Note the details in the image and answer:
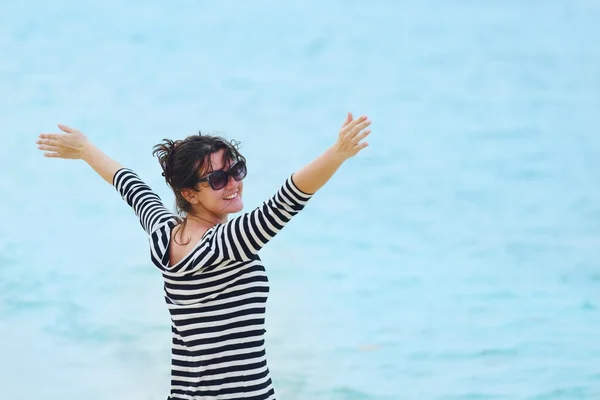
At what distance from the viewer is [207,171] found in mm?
2271

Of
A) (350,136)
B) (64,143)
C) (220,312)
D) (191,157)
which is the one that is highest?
(64,143)

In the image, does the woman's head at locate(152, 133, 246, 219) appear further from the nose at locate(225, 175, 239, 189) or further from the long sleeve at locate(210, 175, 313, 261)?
the long sleeve at locate(210, 175, 313, 261)

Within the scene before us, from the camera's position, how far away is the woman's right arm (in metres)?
2.47

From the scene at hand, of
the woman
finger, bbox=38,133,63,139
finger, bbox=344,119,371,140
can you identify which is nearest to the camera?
finger, bbox=344,119,371,140

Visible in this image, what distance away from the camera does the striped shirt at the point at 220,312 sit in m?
2.17

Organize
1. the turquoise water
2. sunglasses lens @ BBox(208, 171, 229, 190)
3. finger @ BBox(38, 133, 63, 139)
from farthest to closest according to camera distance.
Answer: the turquoise water, finger @ BBox(38, 133, 63, 139), sunglasses lens @ BBox(208, 171, 229, 190)

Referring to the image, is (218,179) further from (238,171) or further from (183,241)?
(183,241)

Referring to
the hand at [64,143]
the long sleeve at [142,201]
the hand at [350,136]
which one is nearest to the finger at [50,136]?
the hand at [64,143]

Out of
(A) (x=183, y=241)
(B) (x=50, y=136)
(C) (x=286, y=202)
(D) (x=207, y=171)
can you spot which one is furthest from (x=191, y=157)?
(B) (x=50, y=136)

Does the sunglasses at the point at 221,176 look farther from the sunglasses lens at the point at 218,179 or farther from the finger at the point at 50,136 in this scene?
the finger at the point at 50,136

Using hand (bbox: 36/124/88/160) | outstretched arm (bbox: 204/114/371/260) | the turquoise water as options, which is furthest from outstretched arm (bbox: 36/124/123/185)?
the turquoise water

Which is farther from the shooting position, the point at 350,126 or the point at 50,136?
the point at 50,136

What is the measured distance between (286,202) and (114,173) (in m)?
0.71

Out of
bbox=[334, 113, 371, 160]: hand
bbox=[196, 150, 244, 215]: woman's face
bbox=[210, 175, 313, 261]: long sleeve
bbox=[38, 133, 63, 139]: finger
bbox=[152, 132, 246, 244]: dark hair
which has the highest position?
bbox=[38, 133, 63, 139]: finger
